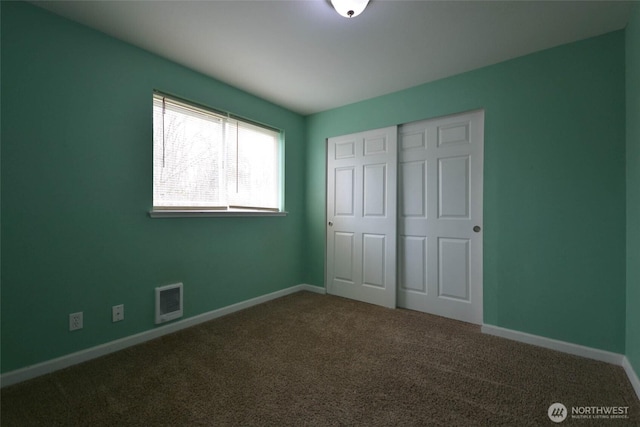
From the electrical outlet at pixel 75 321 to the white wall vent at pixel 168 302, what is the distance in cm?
50

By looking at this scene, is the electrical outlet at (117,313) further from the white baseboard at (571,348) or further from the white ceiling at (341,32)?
the white baseboard at (571,348)

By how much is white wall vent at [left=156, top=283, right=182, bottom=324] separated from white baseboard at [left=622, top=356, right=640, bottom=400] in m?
3.25

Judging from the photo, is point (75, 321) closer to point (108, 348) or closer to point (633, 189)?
point (108, 348)

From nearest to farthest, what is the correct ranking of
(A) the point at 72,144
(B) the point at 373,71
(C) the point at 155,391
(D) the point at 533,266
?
1. (C) the point at 155,391
2. (A) the point at 72,144
3. (D) the point at 533,266
4. (B) the point at 373,71

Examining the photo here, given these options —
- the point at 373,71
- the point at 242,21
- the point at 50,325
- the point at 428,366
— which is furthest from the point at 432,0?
the point at 50,325

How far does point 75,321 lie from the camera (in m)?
1.89

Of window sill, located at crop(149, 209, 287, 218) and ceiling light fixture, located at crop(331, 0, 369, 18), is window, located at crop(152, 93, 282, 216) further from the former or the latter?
ceiling light fixture, located at crop(331, 0, 369, 18)

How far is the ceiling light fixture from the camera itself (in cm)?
163

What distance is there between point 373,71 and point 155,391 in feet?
9.74

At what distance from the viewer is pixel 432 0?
1688 mm

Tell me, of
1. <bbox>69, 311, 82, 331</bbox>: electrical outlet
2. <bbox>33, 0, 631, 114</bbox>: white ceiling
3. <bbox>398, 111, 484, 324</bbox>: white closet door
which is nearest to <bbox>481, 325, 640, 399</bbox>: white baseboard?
<bbox>398, 111, 484, 324</bbox>: white closet door

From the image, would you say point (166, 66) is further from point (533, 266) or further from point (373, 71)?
point (533, 266)

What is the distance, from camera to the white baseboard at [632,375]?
1.62m

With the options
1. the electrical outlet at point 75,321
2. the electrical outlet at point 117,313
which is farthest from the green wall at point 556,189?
the electrical outlet at point 75,321
